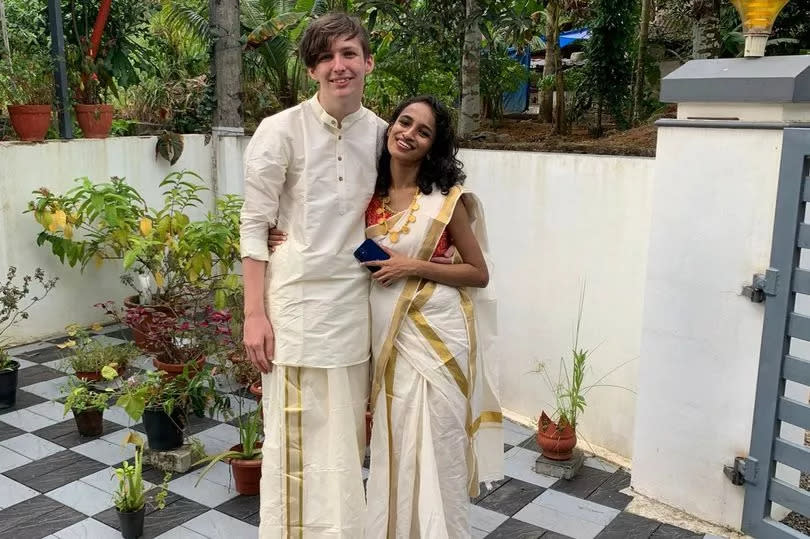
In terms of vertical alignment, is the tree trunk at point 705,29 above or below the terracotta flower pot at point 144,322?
above

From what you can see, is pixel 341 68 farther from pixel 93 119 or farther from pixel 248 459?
pixel 93 119

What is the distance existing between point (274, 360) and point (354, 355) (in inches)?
9.4

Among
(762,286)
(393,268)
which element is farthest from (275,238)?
(762,286)

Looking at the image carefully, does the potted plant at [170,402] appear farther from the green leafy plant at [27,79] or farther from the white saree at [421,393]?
the green leafy plant at [27,79]

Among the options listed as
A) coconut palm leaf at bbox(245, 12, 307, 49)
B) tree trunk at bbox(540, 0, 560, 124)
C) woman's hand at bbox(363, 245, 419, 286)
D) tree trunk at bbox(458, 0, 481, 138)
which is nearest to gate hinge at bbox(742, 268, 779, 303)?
woman's hand at bbox(363, 245, 419, 286)

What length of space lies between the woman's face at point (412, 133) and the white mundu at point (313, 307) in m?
0.11

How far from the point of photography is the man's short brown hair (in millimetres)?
2104

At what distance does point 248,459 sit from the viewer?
3082 millimetres

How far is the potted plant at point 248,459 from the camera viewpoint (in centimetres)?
304

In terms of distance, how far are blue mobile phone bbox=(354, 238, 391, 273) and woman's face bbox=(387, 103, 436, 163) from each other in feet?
0.89

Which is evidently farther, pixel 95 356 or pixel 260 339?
pixel 95 356

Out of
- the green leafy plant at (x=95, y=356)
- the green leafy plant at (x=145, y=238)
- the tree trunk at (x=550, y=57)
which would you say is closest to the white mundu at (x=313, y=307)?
the green leafy plant at (x=145, y=238)

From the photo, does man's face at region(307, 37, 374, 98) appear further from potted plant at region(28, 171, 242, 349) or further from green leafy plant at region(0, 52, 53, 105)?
green leafy plant at region(0, 52, 53, 105)

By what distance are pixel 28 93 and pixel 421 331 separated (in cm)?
396
